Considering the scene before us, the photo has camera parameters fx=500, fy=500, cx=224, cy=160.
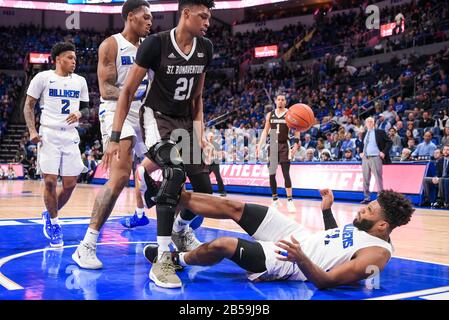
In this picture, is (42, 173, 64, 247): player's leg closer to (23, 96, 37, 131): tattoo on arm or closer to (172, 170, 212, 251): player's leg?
(23, 96, 37, 131): tattoo on arm

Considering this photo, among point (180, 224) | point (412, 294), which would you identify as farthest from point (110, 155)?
point (412, 294)

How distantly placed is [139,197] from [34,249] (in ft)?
5.95

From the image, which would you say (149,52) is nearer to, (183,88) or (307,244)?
(183,88)

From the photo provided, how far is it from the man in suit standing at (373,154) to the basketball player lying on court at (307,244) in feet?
24.3

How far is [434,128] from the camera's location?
40.4ft

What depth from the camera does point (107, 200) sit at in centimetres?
393

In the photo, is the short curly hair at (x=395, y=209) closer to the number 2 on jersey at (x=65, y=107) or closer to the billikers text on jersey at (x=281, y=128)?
the number 2 on jersey at (x=65, y=107)

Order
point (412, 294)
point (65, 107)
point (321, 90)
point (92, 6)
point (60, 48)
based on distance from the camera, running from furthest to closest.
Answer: point (92, 6) < point (321, 90) < point (65, 107) < point (60, 48) < point (412, 294)

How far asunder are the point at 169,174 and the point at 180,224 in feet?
3.22

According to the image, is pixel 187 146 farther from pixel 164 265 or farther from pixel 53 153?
pixel 53 153

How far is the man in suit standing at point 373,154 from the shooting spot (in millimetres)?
10445

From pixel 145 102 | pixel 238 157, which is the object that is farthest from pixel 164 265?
pixel 238 157

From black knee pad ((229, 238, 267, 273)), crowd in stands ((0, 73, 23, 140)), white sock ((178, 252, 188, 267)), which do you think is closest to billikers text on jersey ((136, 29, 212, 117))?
white sock ((178, 252, 188, 267))

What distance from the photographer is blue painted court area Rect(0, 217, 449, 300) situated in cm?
290
